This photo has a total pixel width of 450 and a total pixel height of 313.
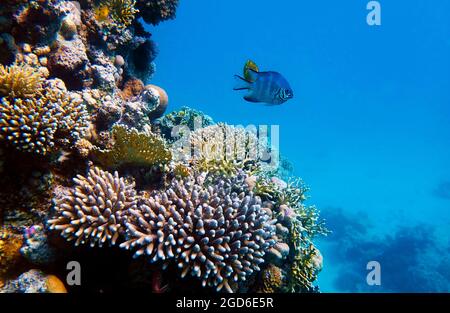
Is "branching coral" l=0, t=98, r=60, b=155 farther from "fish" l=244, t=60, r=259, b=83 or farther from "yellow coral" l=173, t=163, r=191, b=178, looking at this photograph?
"fish" l=244, t=60, r=259, b=83

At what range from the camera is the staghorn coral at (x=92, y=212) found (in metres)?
3.04

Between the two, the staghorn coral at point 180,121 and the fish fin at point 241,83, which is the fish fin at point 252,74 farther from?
the staghorn coral at point 180,121

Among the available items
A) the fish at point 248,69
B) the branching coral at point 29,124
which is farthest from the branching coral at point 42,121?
the fish at point 248,69

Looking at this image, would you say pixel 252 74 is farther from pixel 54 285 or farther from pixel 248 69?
pixel 54 285

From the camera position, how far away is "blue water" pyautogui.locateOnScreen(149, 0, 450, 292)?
23531 mm

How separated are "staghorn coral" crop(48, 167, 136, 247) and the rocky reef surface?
0.01m

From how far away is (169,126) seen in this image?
7402 mm

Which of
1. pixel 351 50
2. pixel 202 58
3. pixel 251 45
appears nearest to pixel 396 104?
pixel 351 50

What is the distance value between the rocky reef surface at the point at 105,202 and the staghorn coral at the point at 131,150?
0.01m

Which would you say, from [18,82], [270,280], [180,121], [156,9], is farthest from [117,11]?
[270,280]

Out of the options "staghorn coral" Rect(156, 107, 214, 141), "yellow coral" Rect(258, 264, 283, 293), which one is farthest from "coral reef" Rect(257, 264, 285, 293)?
"staghorn coral" Rect(156, 107, 214, 141)

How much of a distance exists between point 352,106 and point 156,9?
107 meters

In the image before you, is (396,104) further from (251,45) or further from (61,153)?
(61,153)

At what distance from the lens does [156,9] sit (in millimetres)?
7621
